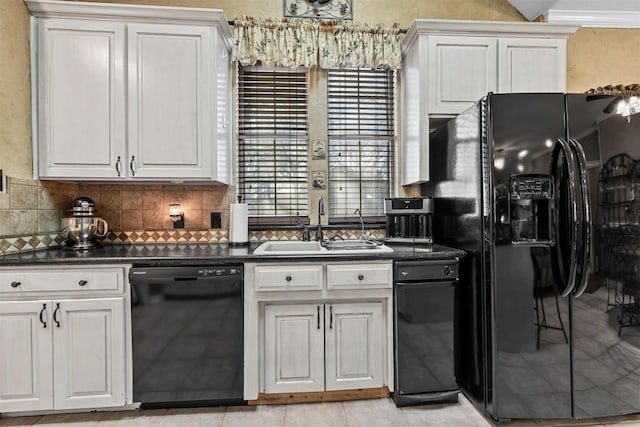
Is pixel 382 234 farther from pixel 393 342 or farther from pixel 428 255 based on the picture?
pixel 393 342

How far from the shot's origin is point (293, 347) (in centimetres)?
196

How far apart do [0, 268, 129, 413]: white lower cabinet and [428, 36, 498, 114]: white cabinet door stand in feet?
7.71

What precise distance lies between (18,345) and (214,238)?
4.09 feet

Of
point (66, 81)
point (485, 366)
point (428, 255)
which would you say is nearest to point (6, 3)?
point (66, 81)

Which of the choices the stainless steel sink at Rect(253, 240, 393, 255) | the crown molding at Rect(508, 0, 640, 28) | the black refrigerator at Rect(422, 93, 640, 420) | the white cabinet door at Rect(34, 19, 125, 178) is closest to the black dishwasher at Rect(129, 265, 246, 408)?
the stainless steel sink at Rect(253, 240, 393, 255)

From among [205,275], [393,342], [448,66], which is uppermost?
[448,66]

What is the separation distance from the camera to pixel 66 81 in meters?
2.09

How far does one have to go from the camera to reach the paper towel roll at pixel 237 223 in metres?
2.39

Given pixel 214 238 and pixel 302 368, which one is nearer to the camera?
pixel 302 368

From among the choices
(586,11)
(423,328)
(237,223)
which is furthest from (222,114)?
(586,11)

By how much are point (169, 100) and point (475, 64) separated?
6.93 ft

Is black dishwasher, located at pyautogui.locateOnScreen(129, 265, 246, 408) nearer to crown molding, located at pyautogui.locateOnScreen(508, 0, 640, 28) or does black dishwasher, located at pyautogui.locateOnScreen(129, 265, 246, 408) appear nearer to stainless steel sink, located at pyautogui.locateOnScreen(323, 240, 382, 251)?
stainless steel sink, located at pyautogui.locateOnScreen(323, 240, 382, 251)

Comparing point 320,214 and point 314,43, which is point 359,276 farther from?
point 314,43

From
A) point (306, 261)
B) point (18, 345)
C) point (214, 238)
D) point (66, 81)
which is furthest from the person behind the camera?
point (214, 238)
